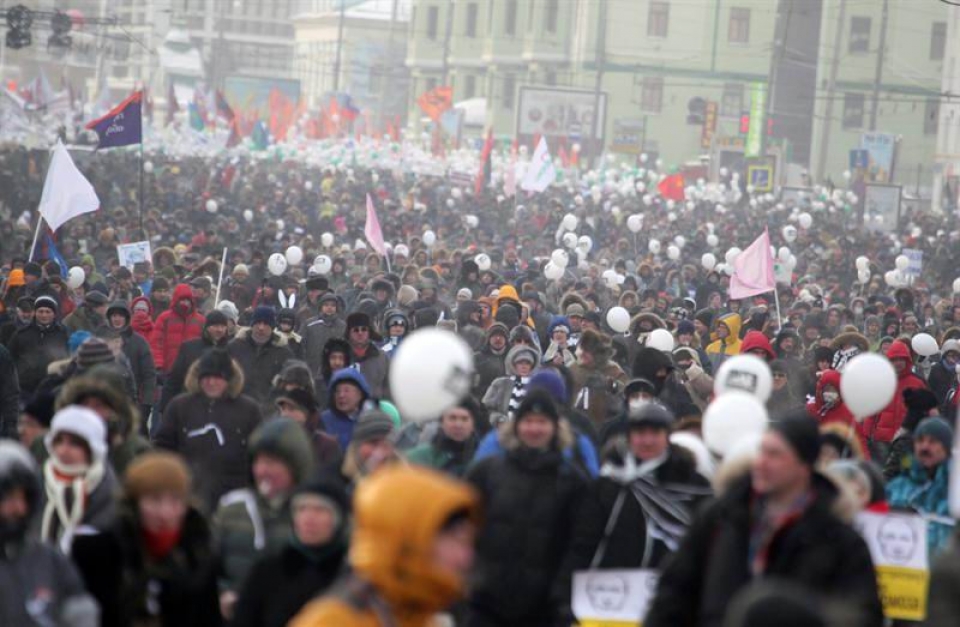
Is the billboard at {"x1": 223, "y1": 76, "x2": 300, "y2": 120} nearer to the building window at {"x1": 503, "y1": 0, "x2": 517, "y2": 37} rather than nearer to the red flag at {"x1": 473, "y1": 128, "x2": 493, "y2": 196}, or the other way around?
the building window at {"x1": 503, "y1": 0, "x2": 517, "y2": 37}

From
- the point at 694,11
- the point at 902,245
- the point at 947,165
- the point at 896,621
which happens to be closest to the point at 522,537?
the point at 896,621

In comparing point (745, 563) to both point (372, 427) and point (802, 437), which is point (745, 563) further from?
point (372, 427)

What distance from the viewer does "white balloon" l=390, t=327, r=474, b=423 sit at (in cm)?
576

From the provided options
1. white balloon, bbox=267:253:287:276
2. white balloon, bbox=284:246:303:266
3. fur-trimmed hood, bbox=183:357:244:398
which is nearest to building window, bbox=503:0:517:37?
white balloon, bbox=284:246:303:266

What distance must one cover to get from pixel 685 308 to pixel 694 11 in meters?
65.0

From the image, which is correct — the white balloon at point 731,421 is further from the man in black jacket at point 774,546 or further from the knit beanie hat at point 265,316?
the knit beanie hat at point 265,316

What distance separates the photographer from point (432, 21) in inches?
3890

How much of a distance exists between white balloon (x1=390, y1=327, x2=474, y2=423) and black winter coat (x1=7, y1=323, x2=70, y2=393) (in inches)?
276

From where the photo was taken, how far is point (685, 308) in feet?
66.5

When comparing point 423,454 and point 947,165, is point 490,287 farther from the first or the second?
point 947,165

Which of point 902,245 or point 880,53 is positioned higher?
point 880,53

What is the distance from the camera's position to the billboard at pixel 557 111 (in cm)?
6662

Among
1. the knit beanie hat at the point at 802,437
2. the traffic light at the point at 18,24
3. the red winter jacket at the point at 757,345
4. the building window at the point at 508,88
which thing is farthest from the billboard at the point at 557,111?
the knit beanie hat at the point at 802,437

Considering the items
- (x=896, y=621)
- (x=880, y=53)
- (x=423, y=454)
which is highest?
(x=880, y=53)
